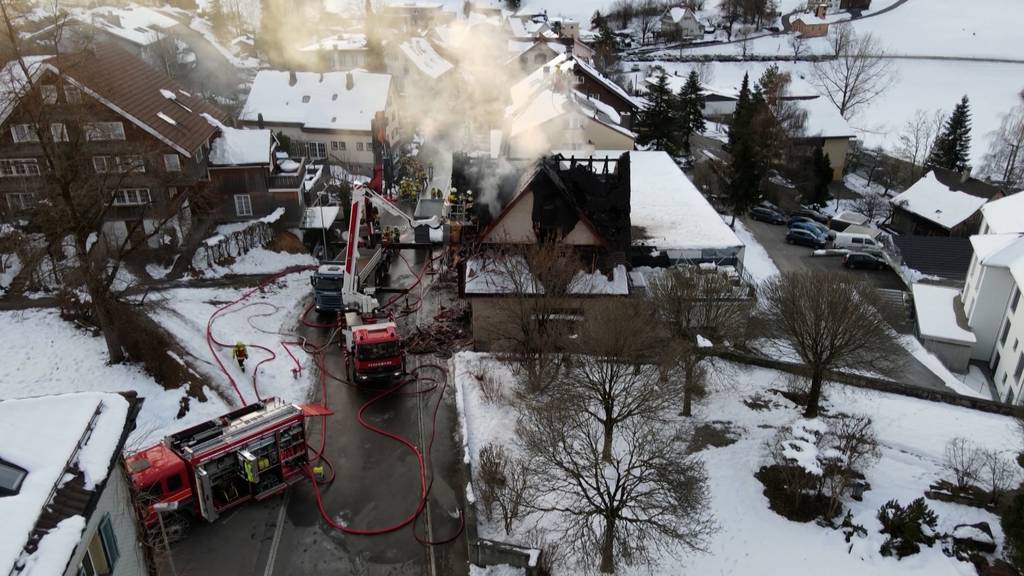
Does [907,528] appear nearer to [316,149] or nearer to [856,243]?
[856,243]

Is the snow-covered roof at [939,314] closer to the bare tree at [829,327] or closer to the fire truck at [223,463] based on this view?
the bare tree at [829,327]

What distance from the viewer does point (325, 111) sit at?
50156 mm

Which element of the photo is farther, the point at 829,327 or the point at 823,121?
the point at 823,121

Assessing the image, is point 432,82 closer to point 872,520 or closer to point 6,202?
point 6,202

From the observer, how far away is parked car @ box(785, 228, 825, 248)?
1753 inches

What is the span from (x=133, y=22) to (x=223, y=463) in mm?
76377

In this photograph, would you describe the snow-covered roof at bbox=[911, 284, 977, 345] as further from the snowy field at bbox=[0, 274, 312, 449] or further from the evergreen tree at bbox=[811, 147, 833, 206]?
the snowy field at bbox=[0, 274, 312, 449]

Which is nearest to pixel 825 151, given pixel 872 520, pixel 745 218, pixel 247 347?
pixel 745 218

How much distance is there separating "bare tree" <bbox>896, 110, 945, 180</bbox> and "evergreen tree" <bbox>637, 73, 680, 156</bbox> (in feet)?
64.6

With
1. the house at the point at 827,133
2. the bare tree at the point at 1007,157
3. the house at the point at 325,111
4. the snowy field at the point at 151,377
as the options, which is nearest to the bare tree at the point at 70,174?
the snowy field at the point at 151,377

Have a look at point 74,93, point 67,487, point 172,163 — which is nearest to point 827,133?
point 172,163

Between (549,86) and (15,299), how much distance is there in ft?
118

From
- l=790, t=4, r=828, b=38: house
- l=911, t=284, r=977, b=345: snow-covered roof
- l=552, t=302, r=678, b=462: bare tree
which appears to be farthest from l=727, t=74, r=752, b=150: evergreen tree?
l=790, t=4, r=828, b=38: house

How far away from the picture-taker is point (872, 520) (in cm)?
1847
